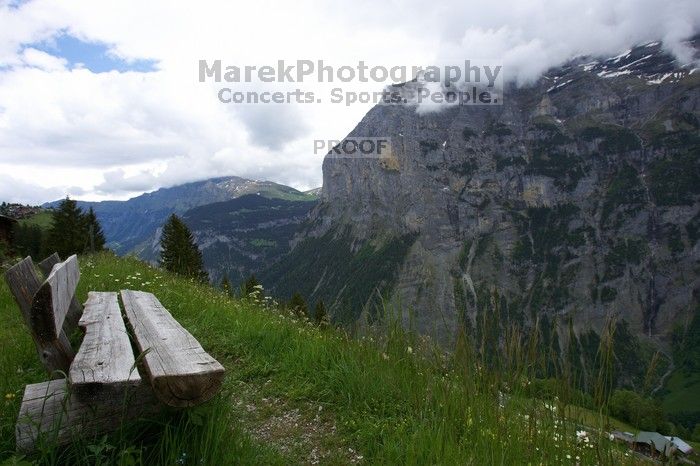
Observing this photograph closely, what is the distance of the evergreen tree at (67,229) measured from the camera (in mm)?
41406

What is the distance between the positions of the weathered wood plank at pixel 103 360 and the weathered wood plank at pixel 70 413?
0.25 ft

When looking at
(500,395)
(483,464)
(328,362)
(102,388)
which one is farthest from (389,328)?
(102,388)

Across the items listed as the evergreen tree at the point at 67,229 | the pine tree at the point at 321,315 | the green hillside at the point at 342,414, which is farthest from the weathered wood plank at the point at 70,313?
the evergreen tree at the point at 67,229

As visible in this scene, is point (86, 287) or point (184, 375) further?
point (86, 287)

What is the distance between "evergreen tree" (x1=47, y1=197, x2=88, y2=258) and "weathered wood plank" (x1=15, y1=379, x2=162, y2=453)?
145 feet

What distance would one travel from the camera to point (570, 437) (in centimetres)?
314

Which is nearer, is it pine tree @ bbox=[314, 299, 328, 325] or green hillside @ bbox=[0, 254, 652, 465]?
green hillside @ bbox=[0, 254, 652, 465]

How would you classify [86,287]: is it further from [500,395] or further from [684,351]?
[684,351]

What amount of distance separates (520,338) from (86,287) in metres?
8.11

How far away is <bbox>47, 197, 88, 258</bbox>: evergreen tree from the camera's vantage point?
41406mm

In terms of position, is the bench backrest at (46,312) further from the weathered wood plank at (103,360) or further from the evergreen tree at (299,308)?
the evergreen tree at (299,308)

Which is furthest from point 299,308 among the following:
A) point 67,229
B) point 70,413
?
point 67,229

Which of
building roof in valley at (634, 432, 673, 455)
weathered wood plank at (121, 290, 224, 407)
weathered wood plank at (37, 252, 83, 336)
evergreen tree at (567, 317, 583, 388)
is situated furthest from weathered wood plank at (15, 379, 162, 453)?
building roof in valley at (634, 432, 673, 455)

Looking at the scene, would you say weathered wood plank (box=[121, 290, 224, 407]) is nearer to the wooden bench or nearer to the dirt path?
the wooden bench
